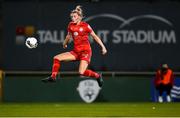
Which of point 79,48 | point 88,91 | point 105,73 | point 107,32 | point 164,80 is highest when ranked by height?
point 107,32

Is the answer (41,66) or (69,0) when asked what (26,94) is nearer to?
(41,66)

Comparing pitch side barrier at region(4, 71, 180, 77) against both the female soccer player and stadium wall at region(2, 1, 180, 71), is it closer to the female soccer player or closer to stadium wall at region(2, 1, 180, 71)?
stadium wall at region(2, 1, 180, 71)

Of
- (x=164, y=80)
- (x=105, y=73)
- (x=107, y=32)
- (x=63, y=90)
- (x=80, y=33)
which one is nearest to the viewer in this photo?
(x=80, y=33)

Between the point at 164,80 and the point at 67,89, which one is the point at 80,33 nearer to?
the point at 67,89

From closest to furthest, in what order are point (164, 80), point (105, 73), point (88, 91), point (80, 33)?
1. point (80, 33)
2. point (88, 91)
3. point (164, 80)
4. point (105, 73)

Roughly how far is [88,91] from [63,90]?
833mm

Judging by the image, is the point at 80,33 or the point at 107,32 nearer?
→ the point at 80,33

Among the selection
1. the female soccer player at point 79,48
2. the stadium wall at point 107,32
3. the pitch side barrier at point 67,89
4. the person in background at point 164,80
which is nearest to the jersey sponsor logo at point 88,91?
the pitch side barrier at point 67,89

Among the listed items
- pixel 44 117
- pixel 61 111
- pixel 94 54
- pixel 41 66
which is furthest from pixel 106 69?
pixel 44 117

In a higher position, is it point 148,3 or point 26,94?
point 148,3

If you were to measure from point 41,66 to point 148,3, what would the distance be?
4300 millimetres

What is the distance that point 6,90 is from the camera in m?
24.0

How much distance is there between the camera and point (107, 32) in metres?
25.0

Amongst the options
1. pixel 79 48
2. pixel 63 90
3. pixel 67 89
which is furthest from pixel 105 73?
pixel 79 48
